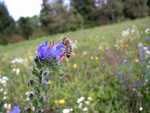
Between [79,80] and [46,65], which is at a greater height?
[46,65]

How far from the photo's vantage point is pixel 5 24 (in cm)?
2781

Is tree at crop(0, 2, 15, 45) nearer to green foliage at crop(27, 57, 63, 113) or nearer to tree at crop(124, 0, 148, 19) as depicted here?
tree at crop(124, 0, 148, 19)

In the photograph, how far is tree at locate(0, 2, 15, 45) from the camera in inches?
1054

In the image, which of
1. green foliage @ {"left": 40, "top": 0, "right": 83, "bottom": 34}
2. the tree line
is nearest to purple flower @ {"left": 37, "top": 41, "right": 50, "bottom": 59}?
the tree line

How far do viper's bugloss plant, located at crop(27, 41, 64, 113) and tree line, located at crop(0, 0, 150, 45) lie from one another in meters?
26.5

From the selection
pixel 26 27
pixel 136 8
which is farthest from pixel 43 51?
pixel 26 27

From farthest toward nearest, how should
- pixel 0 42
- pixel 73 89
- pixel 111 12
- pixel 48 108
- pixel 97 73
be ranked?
1. pixel 111 12
2. pixel 0 42
3. pixel 97 73
4. pixel 73 89
5. pixel 48 108

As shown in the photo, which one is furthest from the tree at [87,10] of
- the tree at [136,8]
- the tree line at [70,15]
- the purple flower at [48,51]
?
the purple flower at [48,51]

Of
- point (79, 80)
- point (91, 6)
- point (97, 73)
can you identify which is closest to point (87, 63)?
point (97, 73)

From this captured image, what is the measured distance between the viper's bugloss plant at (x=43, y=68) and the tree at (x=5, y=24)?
28139mm

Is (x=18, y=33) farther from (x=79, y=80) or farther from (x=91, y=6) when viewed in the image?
(x=79, y=80)

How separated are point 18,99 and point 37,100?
152 cm

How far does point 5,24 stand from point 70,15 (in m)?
12.5

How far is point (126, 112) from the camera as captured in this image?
6.11 feet
